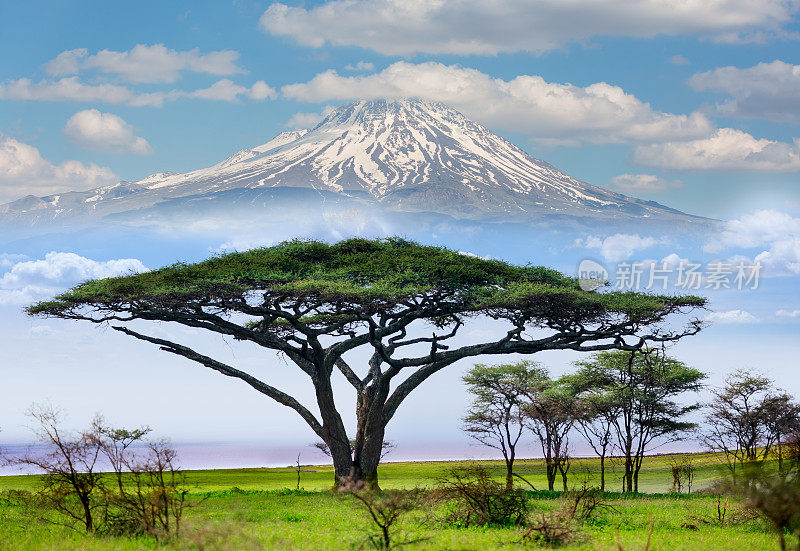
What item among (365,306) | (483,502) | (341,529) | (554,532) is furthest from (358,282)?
(554,532)

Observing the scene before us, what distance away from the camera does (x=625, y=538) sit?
1358 cm

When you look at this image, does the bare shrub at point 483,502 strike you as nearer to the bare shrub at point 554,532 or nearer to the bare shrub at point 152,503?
the bare shrub at point 554,532

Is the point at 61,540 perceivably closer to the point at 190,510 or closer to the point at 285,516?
the point at 190,510

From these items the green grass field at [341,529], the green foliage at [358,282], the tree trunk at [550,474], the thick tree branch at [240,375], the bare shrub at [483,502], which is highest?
the green foliage at [358,282]

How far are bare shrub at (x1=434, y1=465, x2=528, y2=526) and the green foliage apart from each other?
27.6ft

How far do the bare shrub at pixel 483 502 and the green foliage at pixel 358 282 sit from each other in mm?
8417

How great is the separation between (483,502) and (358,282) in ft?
34.4

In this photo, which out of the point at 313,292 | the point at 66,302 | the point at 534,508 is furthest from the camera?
the point at 66,302

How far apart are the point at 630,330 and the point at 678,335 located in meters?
1.62

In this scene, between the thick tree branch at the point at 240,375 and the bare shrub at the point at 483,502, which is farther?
the thick tree branch at the point at 240,375

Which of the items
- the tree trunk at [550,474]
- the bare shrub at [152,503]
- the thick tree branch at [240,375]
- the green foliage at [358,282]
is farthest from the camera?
the tree trunk at [550,474]

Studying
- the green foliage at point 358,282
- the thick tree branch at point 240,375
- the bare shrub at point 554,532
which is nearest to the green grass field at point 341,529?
the bare shrub at point 554,532

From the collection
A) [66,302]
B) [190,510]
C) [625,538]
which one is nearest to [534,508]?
[625,538]

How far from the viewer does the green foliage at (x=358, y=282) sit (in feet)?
74.0
